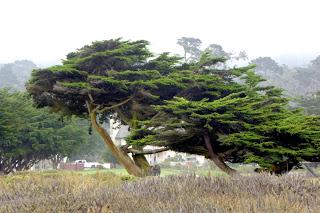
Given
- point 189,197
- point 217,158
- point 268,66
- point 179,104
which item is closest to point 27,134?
point 217,158

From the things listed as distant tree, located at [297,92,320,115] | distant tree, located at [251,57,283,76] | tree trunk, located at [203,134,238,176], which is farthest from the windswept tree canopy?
distant tree, located at [251,57,283,76]

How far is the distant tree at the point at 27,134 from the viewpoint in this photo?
129ft

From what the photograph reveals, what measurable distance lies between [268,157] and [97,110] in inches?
402

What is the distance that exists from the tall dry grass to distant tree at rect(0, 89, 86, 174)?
103 feet

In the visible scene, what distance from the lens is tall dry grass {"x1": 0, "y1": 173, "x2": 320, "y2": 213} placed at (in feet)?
18.0

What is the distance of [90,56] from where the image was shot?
21.8m

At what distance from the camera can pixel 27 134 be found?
42.9m

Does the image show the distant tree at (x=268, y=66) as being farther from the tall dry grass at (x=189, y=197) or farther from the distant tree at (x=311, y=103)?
the tall dry grass at (x=189, y=197)

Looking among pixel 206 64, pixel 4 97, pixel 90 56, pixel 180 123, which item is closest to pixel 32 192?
pixel 180 123

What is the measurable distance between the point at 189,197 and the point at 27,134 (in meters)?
39.0

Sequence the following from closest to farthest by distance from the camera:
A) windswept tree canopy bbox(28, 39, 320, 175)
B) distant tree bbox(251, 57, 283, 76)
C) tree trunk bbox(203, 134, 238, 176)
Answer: windswept tree canopy bbox(28, 39, 320, 175) → tree trunk bbox(203, 134, 238, 176) → distant tree bbox(251, 57, 283, 76)

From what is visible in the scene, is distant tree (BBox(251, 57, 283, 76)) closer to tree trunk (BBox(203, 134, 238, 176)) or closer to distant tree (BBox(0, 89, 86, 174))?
distant tree (BBox(0, 89, 86, 174))

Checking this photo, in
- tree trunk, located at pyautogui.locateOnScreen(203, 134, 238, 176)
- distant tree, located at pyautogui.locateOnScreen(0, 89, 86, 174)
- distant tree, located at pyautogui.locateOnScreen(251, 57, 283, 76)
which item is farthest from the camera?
distant tree, located at pyautogui.locateOnScreen(251, 57, 283, 76)

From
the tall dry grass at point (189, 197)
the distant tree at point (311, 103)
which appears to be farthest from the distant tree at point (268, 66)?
the tall dry grass at point (189, 197)
